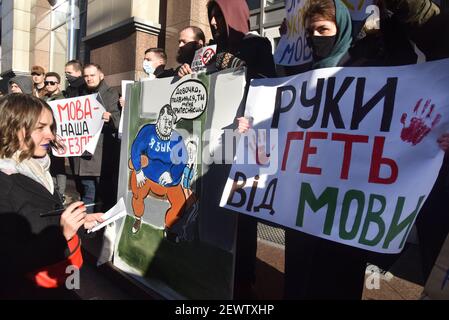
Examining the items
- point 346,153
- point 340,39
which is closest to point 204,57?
point 340,39

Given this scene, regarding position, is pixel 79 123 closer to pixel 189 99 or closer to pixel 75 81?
pixel 75 81

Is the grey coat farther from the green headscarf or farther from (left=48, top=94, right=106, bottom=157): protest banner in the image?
the green headscarf

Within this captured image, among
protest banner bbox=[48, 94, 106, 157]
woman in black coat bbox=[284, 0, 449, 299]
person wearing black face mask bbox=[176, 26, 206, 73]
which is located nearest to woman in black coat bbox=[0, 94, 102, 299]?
woman in black coat bbox=[284, 0, 449, 299]

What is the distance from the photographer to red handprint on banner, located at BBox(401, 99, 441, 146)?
5.45 feet

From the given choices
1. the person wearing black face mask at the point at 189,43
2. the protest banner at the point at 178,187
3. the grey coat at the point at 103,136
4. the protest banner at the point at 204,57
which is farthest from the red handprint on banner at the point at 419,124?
the grey coat at the point at 103,136

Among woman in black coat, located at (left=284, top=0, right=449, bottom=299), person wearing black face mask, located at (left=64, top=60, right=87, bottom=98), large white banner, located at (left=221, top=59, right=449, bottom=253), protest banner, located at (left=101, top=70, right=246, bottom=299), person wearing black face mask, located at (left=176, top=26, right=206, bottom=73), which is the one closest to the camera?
large white banner, located at (left=221, top=59, right=449, bottom=253)

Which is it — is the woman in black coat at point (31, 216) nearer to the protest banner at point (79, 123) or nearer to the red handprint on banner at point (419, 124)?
the red handprint on banner at point (419, 124)

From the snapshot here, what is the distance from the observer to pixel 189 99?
8.92 feet

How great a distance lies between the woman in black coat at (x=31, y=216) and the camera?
1562 millimetres

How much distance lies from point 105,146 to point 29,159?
2.59m

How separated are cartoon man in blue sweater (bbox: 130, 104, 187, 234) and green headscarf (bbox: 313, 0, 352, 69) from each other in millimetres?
1161

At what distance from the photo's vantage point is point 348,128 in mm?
1880
